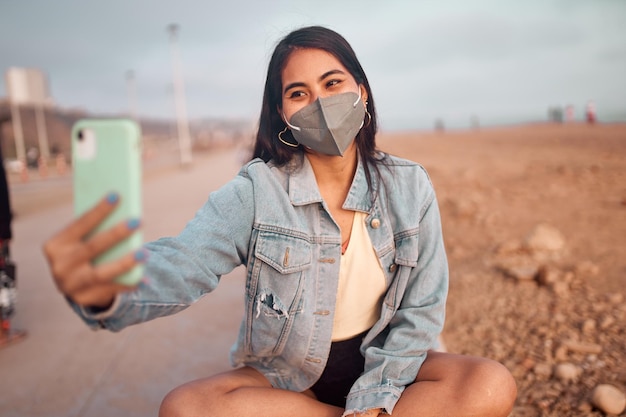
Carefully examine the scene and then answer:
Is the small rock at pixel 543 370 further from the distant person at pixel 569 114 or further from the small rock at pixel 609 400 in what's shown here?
the distant person at pixel 569 114

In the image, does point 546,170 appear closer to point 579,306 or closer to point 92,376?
point 579,306

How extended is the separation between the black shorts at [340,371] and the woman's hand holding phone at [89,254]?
3.54 ft

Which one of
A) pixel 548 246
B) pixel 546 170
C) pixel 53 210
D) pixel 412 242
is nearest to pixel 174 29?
pixel 53 210

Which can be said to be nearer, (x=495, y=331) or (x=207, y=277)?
(x=207, y=277)

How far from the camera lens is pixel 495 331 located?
3.24m

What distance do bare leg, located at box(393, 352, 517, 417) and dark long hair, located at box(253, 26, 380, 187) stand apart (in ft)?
2.68

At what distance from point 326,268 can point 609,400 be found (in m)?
1.42

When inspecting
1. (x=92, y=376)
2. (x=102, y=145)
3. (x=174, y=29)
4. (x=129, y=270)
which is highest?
(x=174, y=29)

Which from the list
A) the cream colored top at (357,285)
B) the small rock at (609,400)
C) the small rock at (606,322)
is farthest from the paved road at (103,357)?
the small rock at (606,322)

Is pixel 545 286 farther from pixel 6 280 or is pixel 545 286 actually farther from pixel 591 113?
pixel 591 113

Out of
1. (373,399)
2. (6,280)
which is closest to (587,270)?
(373,399)

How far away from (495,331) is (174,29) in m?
24.0

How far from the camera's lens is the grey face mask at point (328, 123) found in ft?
6.43

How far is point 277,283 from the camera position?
1.91m
